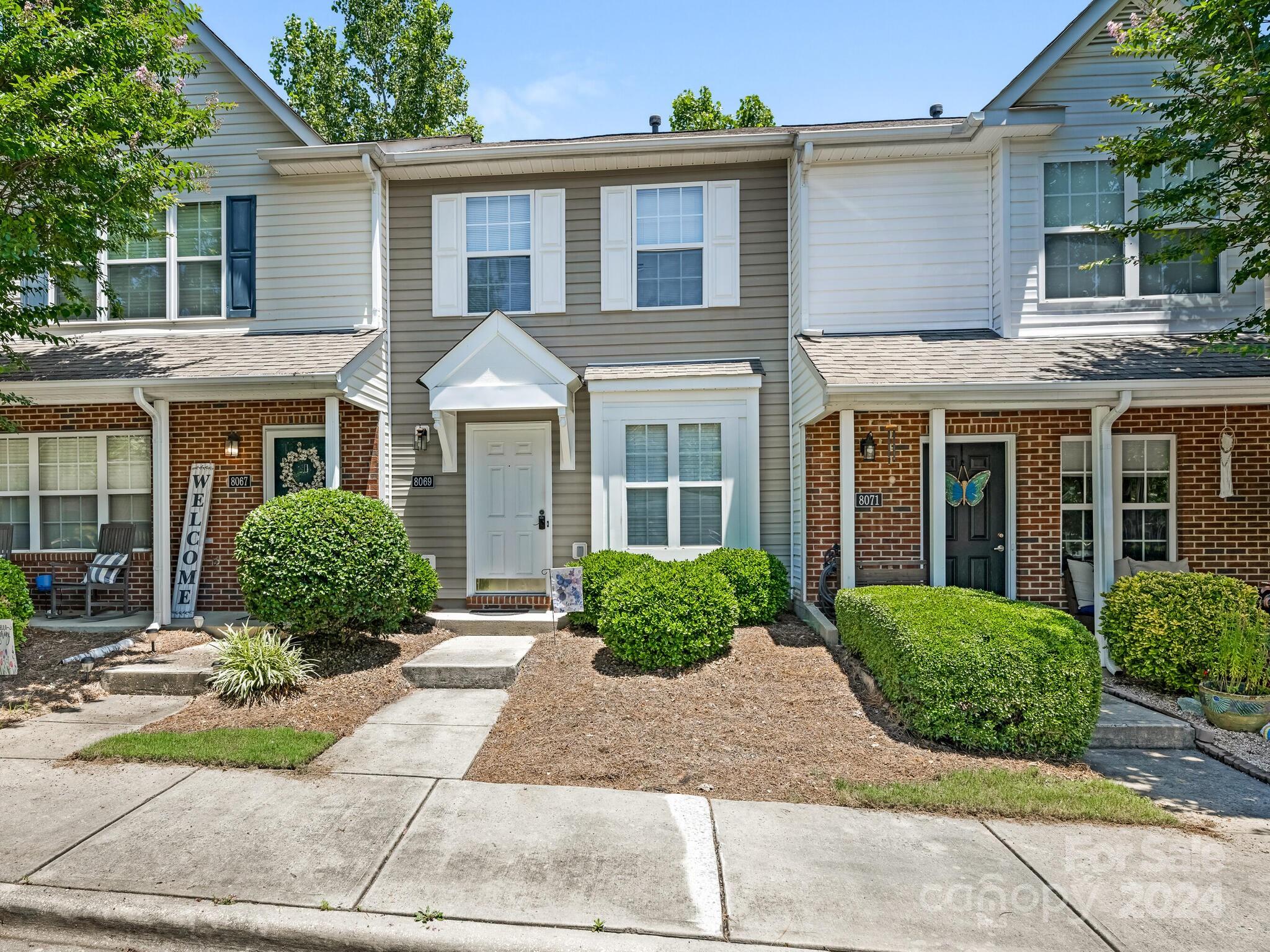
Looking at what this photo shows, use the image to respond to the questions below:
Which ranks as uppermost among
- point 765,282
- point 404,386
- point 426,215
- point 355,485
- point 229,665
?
point 426,215

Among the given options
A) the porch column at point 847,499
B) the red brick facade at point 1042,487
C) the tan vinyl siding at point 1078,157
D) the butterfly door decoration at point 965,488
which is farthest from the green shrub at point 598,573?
the tan vinyl siding at point 1078,157

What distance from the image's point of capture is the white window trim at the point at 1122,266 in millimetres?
7840

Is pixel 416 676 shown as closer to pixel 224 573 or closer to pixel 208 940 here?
pixel 208 940

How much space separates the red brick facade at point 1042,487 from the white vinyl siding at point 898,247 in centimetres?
130

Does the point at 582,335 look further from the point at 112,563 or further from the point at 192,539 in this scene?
the point at 112,563

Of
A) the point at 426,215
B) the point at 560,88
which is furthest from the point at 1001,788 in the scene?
the point at 560,88

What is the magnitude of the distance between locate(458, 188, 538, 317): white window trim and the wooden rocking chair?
16.6 feet

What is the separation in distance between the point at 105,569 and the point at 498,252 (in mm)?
6188

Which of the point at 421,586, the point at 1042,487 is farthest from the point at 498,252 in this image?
the point at 1042,487

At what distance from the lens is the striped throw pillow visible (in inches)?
328

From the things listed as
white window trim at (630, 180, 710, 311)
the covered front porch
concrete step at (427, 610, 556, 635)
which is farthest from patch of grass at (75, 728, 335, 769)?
white window trim at (630, 180, 710, 311)

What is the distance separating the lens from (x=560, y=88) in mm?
13508

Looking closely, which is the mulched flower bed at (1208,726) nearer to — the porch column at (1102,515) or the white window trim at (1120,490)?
the porch column at (1102,515)

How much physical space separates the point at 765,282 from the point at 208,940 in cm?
803
